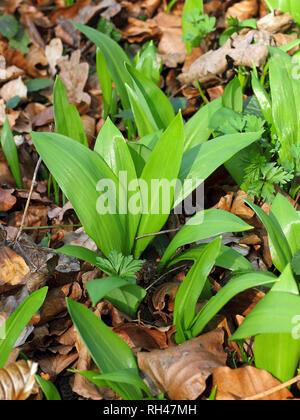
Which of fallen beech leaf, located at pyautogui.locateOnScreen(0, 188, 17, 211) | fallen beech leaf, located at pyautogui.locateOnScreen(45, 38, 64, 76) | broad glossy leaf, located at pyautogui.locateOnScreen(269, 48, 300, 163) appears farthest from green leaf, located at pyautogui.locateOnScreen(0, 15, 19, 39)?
broad glossy leaf, located at pyautogui.locateOnScreen(269, 48, 300, 163)

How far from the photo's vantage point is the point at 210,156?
1.42 metres

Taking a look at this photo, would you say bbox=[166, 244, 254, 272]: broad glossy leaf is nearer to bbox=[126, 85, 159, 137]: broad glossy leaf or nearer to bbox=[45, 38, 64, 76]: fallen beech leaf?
bbox=[126, 85, 159, 137]: broad glossy leaf

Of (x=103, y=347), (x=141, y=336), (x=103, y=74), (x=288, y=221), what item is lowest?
(x=141, y=336)

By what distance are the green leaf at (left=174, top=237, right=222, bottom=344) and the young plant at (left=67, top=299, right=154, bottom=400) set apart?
0.17 m

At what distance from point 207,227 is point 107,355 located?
443mm

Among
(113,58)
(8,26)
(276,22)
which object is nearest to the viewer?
(113,58)

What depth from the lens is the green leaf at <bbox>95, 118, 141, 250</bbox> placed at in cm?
140

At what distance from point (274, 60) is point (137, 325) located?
3.43 ft

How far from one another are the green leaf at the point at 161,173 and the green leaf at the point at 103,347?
1.24ft

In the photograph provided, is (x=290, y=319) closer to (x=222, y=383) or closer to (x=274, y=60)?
(x=222, y=383)

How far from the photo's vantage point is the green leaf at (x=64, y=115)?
1.70m

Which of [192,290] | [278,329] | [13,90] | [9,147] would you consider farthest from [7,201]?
[278,329]

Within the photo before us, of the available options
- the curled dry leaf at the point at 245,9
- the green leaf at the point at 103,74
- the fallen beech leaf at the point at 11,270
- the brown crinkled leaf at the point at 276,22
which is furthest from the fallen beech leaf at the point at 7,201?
the curled dry leaf at the point at 245,9

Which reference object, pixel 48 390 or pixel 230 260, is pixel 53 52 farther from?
pixel 48 390
